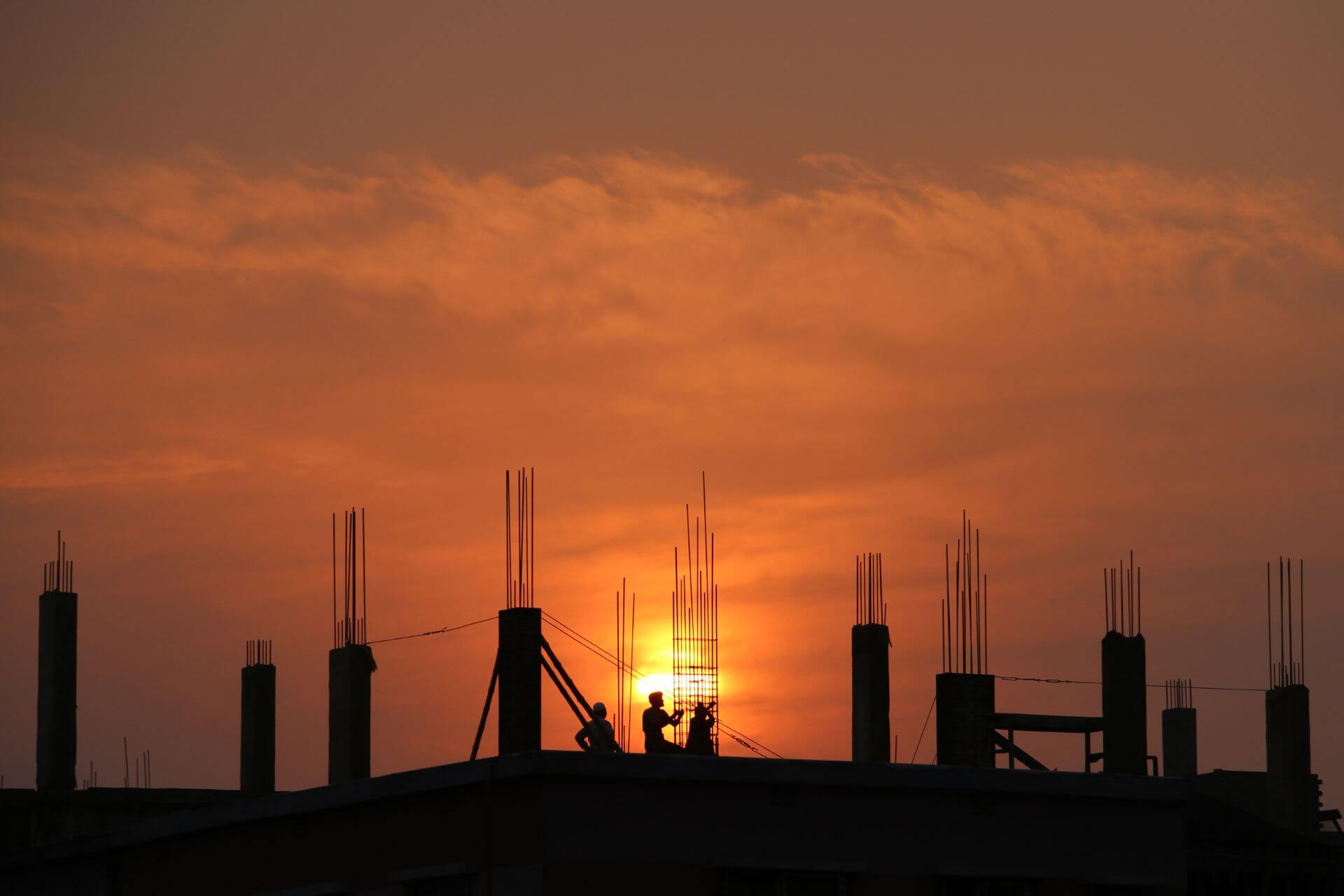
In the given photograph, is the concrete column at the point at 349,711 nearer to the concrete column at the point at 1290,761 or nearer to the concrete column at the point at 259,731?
the concrete column at the point at 259,731

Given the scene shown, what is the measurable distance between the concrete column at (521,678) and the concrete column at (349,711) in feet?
15.8

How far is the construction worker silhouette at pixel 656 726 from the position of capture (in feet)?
92.9

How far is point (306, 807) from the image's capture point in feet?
81.4

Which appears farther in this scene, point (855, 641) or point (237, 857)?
point (855, 641)

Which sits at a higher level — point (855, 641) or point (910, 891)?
point (855, 641)

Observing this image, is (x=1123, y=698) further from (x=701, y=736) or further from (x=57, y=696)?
(x=57, y=696)

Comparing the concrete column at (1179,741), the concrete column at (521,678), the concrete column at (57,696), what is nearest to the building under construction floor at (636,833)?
the concrete column at (521,678)

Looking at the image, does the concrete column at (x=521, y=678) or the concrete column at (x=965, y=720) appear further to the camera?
the concrete column at (x=965, y=720)

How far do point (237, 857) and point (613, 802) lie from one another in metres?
5.52

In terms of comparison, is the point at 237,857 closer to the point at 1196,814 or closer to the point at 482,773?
the point at 482,773

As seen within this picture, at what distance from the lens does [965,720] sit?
34.5 meters

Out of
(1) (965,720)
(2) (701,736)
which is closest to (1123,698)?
(1) (965,720)

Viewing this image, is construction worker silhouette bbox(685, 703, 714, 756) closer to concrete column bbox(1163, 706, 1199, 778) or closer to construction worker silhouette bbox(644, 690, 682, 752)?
construction worker silhouette bbox(644, 690, 682, 752)

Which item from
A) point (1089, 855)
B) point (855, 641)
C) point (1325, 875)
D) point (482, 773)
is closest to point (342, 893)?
point (482, 773)
